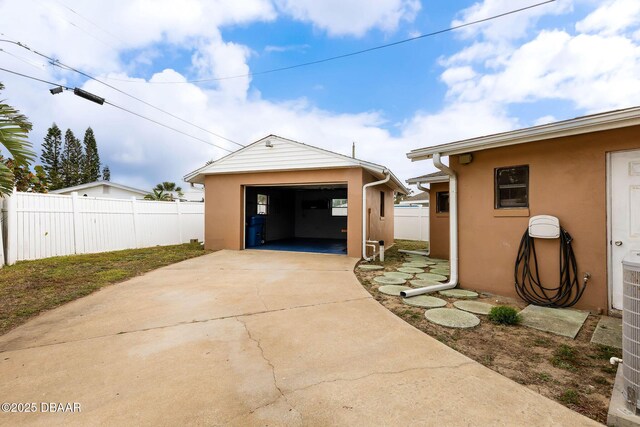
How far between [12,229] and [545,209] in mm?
11398

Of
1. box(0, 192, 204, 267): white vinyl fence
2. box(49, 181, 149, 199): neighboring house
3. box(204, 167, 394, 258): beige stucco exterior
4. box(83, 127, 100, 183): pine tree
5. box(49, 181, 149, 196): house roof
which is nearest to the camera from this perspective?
box(0, 192, 204, 267): white vinyl fence

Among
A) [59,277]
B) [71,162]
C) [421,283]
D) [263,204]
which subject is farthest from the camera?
[71,162]

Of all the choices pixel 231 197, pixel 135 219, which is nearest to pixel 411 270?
pixel 231 197

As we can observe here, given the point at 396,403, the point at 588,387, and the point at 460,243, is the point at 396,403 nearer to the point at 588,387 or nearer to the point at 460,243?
the point at 588,387

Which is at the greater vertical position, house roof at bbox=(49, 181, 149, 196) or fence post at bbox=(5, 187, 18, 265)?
house roof at bbox=(49, 181, 149, 196)

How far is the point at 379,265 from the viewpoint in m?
7.34

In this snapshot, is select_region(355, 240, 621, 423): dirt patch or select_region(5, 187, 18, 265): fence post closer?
select_region(355, 240, 621, 423): dirt patch

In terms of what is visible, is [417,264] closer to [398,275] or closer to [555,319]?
[398,275]

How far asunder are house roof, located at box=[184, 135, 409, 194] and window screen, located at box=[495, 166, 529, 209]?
3772mm

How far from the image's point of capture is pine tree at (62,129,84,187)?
27781 mm

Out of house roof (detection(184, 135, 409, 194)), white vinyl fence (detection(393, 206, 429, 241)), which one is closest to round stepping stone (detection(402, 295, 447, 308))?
house roof (detection(184, 135, 409, 194))

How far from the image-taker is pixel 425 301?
4230 millimetres

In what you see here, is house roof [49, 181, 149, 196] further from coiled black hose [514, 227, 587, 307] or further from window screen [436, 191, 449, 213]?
coiled black hose [514, 227, 587, 307]

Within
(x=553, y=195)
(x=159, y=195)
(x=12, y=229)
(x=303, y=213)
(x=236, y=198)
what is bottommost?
(x=12, y=229)
